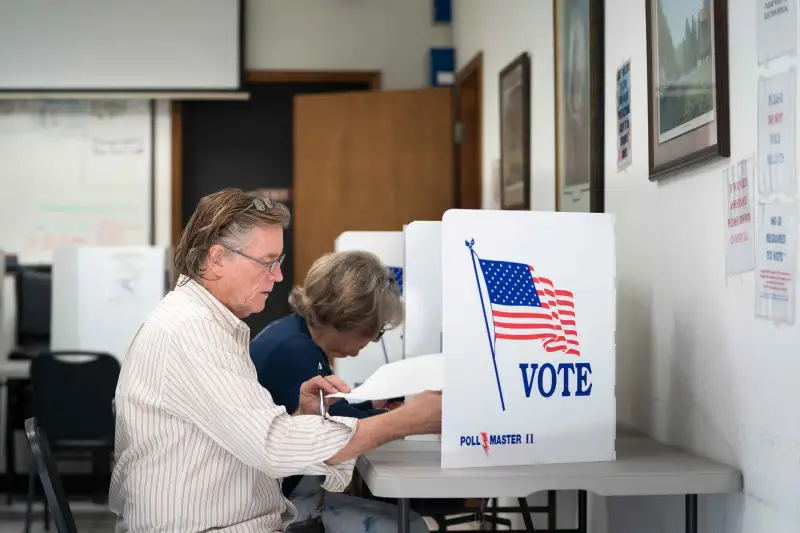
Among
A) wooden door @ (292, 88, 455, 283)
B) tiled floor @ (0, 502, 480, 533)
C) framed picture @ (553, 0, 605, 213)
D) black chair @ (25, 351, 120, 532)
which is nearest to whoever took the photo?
framed picture @ (553, 0, 605, 213)

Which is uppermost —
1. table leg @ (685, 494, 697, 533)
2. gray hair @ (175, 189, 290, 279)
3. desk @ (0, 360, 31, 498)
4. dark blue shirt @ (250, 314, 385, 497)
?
gray hair @ (175, 189, 290, 279)

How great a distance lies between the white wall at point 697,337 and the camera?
1.70 meters

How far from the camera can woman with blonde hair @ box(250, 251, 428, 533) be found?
221cm

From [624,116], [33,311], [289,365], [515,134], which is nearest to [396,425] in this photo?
[289,365]

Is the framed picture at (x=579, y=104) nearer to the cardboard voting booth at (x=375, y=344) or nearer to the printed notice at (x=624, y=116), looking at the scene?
Result: the printed notice at (x=624, y=116)

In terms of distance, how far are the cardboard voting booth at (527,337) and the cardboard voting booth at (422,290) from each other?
21.8 inches

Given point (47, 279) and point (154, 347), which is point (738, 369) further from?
point (47, 279)

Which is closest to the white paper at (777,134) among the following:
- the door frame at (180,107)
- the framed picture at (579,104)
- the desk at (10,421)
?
the framed picture at (579,104)

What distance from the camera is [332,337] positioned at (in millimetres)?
2379

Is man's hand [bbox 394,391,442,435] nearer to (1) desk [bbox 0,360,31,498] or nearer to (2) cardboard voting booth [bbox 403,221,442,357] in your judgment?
(2) cardboard voting booth [bbox 403,221,442,357]

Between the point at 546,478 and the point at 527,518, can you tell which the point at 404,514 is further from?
the point at 527,518

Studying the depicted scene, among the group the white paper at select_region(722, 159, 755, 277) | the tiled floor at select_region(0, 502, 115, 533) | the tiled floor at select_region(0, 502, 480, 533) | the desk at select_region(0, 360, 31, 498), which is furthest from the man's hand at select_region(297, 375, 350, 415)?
the desk at select_region(0, 360, 31, 498)

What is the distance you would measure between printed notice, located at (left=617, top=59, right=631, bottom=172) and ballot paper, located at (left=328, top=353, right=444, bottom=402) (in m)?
0.96

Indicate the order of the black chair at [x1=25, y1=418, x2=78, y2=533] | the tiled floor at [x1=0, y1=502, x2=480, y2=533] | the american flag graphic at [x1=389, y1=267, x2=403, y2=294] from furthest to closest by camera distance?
the tiled floor at [x1=0, y1=502, x2=480, y2=533] → the american flag graphic at [x1=389, y1=267, x2=403, y2=294] → the black chair at [x1=25, y1=418, x2=78, y2=533]
